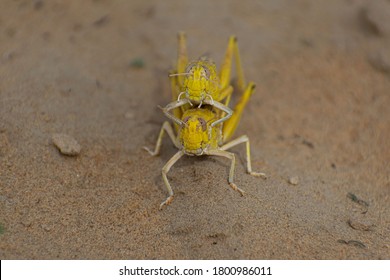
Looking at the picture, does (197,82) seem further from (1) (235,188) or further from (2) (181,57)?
(2) (181,57)

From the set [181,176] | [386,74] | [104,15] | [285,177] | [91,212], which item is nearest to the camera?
[91,212]

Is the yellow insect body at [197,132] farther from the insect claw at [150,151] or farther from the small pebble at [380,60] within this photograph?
the small pebble at [380,60]

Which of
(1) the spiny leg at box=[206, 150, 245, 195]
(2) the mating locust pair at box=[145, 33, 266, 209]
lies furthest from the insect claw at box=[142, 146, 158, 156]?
(1) the spiny leg at box=[206, 150, 245, 195]

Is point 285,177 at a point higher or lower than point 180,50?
lower

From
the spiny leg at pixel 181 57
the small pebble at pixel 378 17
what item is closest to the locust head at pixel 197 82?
the spiny leg at pixel 181 57

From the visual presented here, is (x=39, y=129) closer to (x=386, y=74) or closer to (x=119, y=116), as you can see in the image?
(x=119, y=116)

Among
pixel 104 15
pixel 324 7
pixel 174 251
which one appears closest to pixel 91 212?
pixel 174 251

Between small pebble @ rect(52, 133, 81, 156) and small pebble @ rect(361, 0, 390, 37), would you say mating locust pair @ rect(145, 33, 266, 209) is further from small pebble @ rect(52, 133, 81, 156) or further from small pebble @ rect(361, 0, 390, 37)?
small pebble @ rect(361, 0, 390, 37)
